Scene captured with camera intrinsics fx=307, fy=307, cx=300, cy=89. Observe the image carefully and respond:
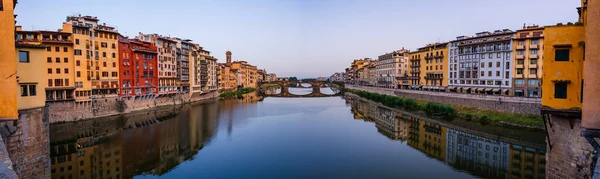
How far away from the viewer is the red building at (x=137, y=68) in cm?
3462

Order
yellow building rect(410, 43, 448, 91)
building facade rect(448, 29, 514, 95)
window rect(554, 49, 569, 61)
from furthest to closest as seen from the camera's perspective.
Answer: yellow building rect(410, 43, 448, 91) → building facade rect(448, 29, 514, 95) → window rect(554, 49, 569, 61)

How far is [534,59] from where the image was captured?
31828 mm

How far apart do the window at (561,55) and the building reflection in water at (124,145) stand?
1758 cm

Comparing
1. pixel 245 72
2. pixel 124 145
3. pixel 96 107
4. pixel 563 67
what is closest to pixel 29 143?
pixel 124 145

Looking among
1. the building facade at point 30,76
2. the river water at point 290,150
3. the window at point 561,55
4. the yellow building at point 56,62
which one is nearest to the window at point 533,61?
the river water at point 290,150

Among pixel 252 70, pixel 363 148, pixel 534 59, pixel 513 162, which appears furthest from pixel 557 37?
pixel 252 70

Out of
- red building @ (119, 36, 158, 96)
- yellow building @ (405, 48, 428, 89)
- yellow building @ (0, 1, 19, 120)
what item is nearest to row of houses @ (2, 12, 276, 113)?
red building @ (119, 36, 158, 96)

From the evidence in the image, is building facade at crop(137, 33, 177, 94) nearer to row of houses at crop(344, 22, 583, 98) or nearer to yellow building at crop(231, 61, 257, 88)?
yellow building at crop(231, 61, 257, 88)

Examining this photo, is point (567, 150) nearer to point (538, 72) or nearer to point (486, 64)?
point (538, 72)

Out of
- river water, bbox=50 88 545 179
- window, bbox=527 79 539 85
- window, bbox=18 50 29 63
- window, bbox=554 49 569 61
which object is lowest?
river water, bbox=50 88 545 179

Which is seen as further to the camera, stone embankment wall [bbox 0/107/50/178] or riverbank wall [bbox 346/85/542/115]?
riverbank wall [bbox 346/85/542/115]

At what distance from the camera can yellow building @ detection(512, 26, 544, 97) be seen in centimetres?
3133

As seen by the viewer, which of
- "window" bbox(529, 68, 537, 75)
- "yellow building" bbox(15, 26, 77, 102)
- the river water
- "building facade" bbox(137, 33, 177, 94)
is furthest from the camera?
"building facade" bbox(137, 33, 177, 94)

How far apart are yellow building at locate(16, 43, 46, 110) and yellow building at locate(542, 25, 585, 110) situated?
18643 mm
